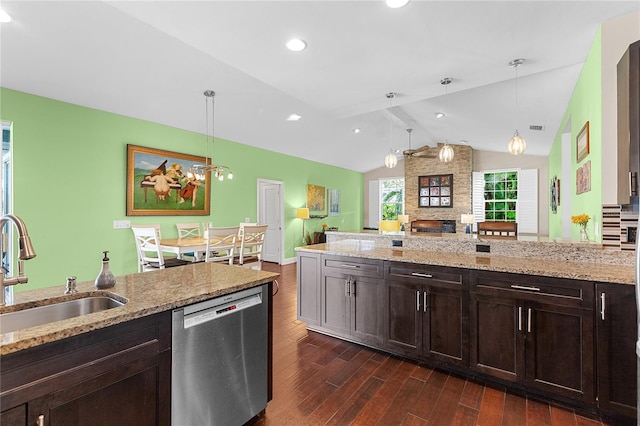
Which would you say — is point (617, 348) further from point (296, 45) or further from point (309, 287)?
point (296, 45)

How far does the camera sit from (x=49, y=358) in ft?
3.33

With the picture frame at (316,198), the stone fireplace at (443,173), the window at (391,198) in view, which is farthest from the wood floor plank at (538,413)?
the window at (391,198)

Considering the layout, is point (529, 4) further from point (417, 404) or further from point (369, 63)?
point (417, 404)

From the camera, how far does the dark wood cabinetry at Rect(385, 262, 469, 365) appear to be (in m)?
2.31

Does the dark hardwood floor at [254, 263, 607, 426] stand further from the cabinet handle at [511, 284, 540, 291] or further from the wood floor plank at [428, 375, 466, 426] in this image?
the cabinet handle at [511, 284, 540, 291]

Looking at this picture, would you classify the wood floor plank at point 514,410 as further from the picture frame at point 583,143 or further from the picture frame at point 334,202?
the picture frame at point 334,202

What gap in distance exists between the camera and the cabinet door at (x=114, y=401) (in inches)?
40.6

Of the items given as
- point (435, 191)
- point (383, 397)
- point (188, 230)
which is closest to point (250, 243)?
point (188, 230)

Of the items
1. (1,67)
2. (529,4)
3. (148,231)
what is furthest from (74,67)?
(529,4)

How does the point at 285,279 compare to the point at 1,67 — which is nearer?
the point at 1,67

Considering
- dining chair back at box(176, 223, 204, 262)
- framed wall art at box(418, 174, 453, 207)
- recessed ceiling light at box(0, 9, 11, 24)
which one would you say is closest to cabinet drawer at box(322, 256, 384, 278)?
dining chair back at box(176, 223, 204, 262)

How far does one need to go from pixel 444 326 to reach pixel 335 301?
100 centimetres

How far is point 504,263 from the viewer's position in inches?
90.6

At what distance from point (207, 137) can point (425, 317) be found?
4520mm
